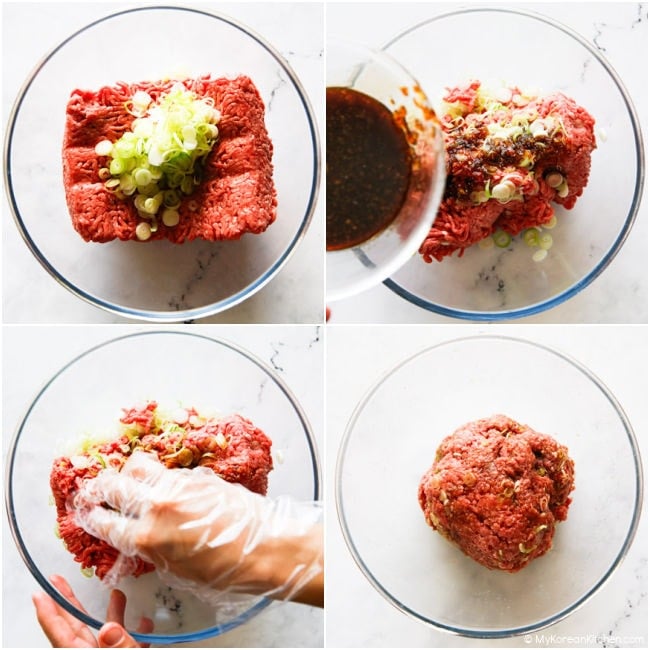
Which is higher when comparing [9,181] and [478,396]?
[9,181]

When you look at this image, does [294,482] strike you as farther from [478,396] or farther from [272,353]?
[478,396]

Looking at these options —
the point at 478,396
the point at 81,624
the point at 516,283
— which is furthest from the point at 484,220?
the point at 81,624

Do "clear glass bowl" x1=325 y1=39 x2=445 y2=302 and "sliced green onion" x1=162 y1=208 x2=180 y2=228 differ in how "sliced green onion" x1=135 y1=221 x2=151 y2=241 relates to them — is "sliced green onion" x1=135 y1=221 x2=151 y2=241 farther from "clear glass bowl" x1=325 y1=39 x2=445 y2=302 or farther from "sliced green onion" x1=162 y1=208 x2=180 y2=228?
"clear glass bowl" x1=325 y1=39 x2=445 y2=302

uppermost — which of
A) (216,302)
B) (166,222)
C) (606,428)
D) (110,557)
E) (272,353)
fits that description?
(166,222)

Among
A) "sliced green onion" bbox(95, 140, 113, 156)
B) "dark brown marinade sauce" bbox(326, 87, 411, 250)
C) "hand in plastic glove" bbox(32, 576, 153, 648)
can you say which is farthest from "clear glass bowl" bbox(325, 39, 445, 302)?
"hand in plastic glove" bbox(32, 576, 153, 648)

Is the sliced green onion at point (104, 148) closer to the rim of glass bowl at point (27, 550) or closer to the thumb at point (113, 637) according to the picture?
the rim of glass bowl at point (27, 550)

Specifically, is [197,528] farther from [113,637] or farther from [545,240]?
[545,240]

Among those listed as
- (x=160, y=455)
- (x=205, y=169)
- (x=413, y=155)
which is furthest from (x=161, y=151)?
(x=160, y=455)
